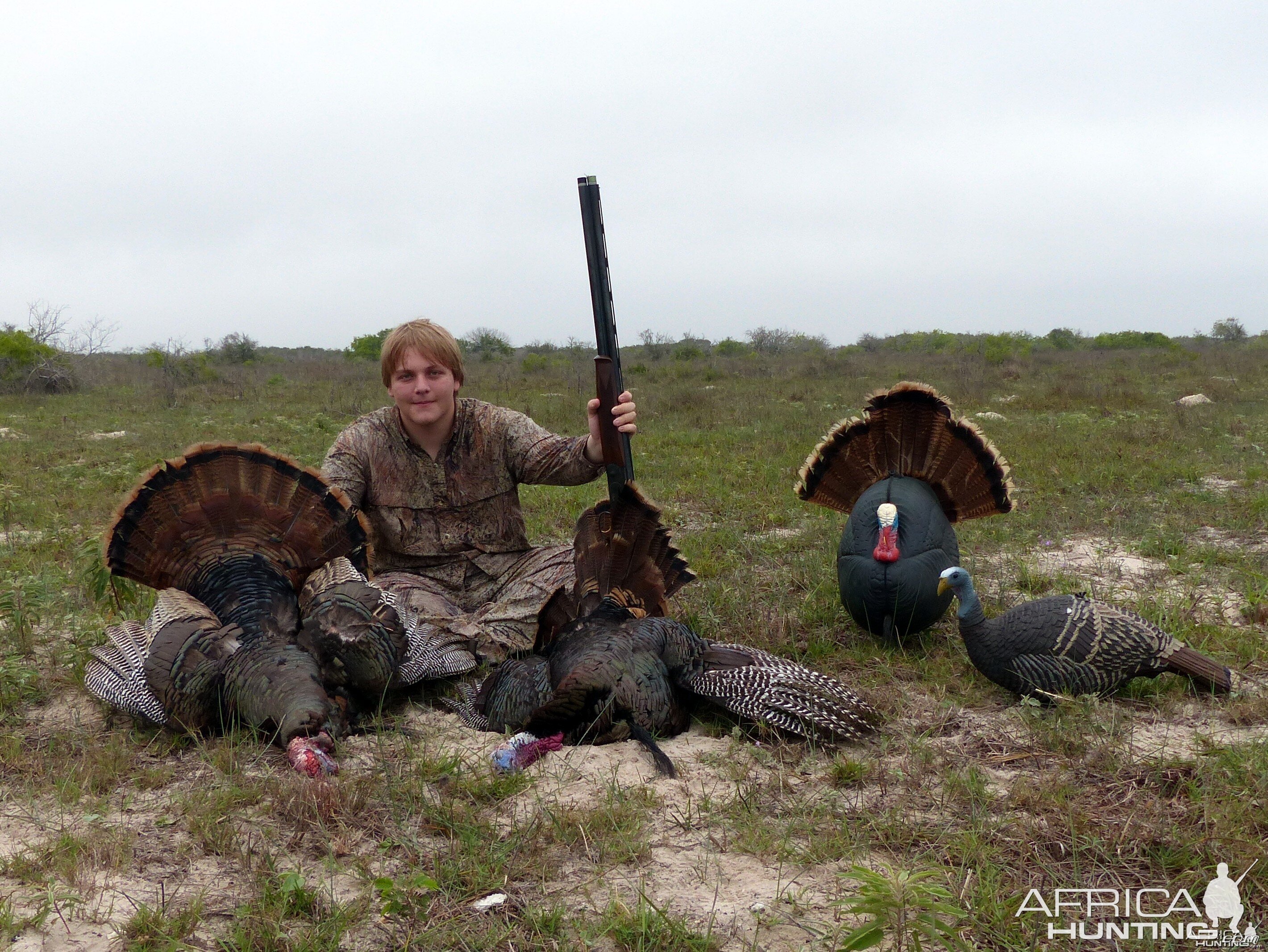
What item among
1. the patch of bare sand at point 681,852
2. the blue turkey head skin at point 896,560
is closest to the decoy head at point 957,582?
the blue turkey head skin at point 896,560

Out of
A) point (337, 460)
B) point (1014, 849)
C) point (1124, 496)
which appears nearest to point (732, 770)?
point (1014, 849)

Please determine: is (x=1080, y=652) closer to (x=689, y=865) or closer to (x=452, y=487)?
(x=689, y=865)

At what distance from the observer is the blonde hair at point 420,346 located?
13.8 feet

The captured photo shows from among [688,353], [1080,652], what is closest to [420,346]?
[1080,652]

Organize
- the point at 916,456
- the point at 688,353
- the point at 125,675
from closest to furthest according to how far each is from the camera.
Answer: the point at 125,675 → the point at 916,456 → the point at 688,353

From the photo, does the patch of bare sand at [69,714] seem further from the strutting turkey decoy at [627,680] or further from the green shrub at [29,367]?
the green shrub at [29,367]

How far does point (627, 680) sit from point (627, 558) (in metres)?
0.79

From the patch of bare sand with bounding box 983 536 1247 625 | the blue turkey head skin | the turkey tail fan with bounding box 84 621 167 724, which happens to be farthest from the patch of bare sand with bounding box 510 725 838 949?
the patch of bare sand with bounding box 983 536 1247 625

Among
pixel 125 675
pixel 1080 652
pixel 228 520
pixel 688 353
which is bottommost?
pixel 1080 652

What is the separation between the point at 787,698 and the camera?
3.35 m

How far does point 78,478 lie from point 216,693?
6836 mm

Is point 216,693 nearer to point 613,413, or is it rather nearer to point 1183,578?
point 613,413

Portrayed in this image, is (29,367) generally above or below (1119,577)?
above

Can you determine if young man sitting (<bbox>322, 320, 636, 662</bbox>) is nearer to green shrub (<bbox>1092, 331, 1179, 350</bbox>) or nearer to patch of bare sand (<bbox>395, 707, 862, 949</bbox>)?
patch of bare sand (<bbox>395, 707, 862, 949</bbox>)
